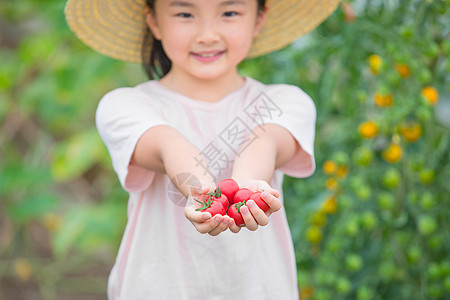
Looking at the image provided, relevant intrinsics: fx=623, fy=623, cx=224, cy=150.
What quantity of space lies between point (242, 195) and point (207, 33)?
316 mm

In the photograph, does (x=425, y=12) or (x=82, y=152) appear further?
(x=82, y=152)

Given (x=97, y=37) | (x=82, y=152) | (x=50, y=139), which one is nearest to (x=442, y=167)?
(x=97, y=37)

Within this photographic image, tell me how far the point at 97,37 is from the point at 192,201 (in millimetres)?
512

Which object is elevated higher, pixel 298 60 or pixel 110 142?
pixel 110 142

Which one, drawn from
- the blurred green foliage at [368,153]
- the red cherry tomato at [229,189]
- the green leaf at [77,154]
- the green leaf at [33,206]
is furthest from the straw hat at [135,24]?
the green leaf at [33,206]

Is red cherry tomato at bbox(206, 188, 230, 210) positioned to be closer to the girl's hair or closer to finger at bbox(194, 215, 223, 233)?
finger at bbox(194, 215, 223, 233)

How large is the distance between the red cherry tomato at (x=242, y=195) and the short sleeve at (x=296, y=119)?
0.22 metres

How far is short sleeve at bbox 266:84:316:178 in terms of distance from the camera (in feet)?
3.39

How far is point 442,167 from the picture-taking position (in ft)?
5.14

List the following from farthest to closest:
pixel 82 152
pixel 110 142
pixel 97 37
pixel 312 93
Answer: pixel 82 152 < pixel 312 93 < pixel 97 37 < pixel 110 142

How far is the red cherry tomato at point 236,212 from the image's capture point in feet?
2.64

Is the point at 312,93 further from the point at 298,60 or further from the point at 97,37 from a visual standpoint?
the point at 97,37

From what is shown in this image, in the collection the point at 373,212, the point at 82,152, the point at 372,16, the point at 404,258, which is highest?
the point at 372,16

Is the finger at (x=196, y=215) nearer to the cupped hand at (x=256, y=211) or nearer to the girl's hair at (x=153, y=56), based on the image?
the cupped hand at (x=256, y=211)
